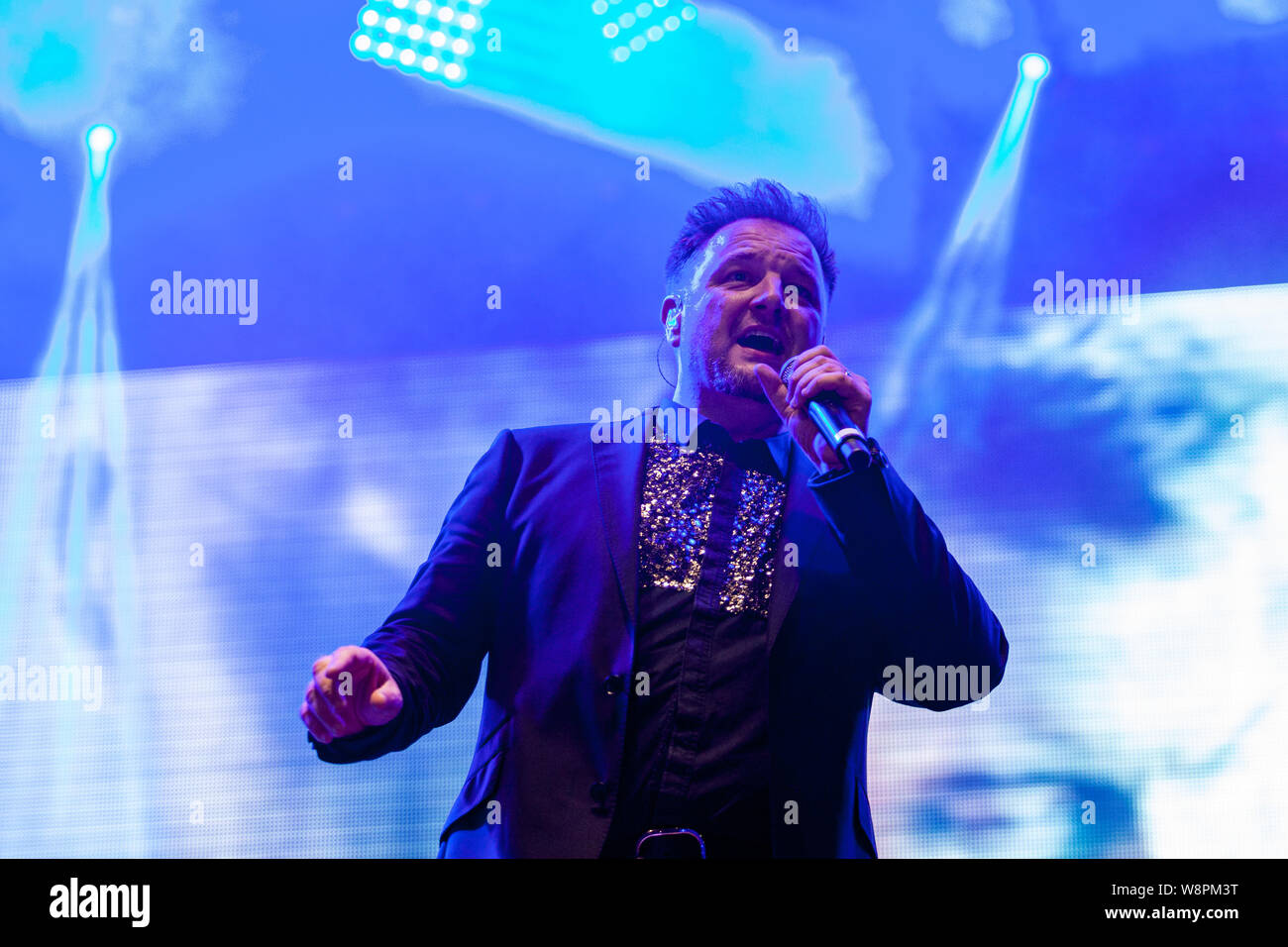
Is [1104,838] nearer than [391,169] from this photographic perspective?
Yes

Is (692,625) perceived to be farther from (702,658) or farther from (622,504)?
(622,504)

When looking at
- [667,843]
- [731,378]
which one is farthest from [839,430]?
[667,843]

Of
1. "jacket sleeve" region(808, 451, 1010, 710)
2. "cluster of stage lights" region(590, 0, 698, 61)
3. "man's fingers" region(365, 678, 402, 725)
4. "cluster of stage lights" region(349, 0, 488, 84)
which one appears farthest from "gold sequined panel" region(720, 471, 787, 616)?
"cluster of stage lights" region(349, 0, 488, 84)

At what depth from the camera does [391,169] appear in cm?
283

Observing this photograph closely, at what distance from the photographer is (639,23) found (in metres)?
2.89

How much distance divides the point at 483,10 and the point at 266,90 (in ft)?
1.90

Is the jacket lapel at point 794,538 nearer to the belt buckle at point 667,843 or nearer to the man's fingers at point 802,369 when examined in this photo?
the man's fingers at point 802,369

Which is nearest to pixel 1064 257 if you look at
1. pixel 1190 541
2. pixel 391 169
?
pixel 1190 541

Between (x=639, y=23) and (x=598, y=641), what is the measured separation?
1556 millimetres

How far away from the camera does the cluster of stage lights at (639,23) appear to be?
9.46 ft

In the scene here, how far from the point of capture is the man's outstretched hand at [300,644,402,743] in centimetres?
225

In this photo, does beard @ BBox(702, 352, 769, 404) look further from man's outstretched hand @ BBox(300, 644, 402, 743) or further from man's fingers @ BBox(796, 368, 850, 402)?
man's outstretched hand @ BBox(300, 644, 402, 743)

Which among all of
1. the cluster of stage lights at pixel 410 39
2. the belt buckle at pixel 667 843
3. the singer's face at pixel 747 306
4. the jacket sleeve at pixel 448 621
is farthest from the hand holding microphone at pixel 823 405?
the cluster of stage lights at pixel 410 39

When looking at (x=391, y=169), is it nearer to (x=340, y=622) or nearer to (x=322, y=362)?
(x=322, y=362)
